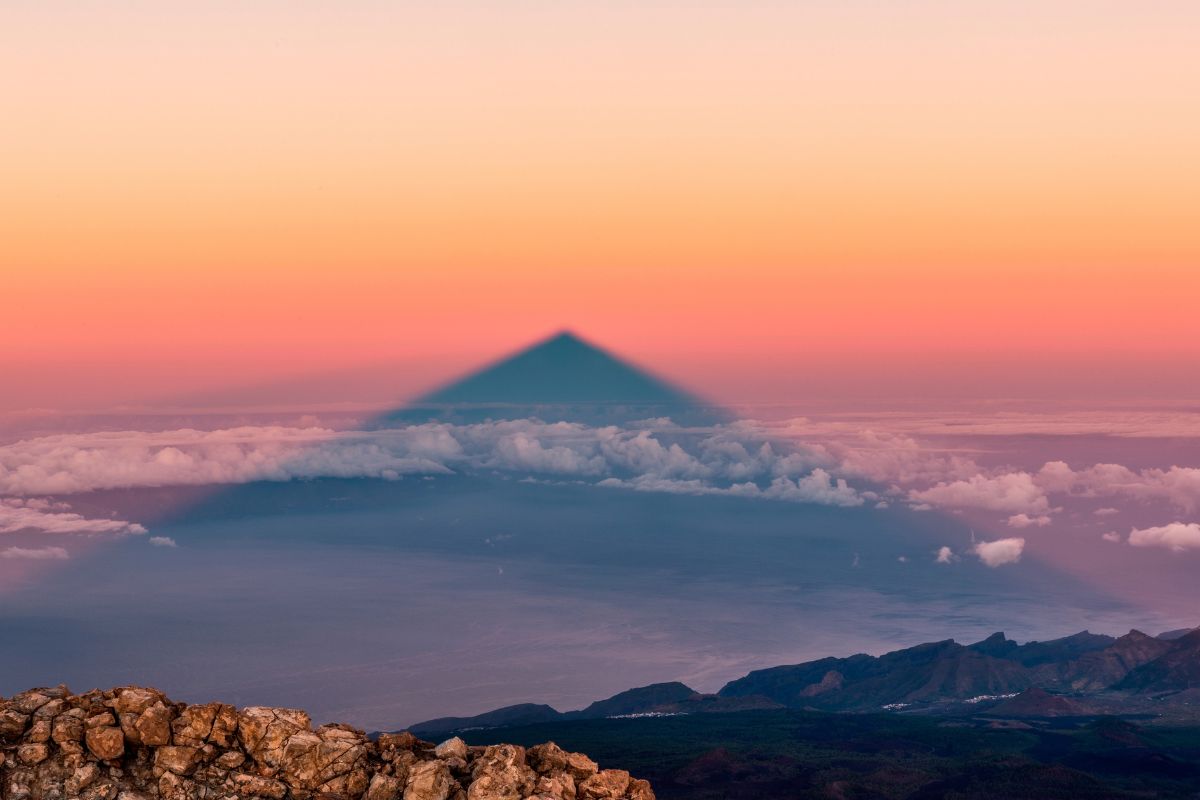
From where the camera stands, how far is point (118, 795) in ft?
133

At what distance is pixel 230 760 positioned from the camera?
134 feet

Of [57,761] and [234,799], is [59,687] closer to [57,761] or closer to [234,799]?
[57,761]

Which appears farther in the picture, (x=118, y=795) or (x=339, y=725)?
(x=339, y=725)

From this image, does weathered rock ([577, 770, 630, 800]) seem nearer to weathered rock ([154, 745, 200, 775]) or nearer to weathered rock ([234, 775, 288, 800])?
weathered rock ([234, 775, 288, 800])

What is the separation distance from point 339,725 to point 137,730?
20.2ft

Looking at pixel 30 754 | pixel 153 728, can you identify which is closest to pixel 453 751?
pixel 153 728

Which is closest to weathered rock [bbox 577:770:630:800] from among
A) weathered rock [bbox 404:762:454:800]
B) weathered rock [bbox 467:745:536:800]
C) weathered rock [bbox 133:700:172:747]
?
weathered rock [bbox 467:745:536:800]

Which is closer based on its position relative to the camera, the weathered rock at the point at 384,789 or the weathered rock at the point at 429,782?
the weathered rock at the point at 429,782

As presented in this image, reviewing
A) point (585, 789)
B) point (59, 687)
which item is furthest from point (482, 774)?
point (59, 687)

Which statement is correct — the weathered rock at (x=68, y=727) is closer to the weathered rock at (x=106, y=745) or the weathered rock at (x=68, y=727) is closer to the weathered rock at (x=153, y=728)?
the weathered rock at (x=106, y=745)

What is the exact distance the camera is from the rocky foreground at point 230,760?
40.3 metres

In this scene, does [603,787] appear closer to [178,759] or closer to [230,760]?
[230,760]

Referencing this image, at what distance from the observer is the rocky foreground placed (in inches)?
1588

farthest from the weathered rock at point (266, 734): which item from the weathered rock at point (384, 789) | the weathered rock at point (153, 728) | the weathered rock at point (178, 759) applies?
the weathered rock at point (384, 789)
